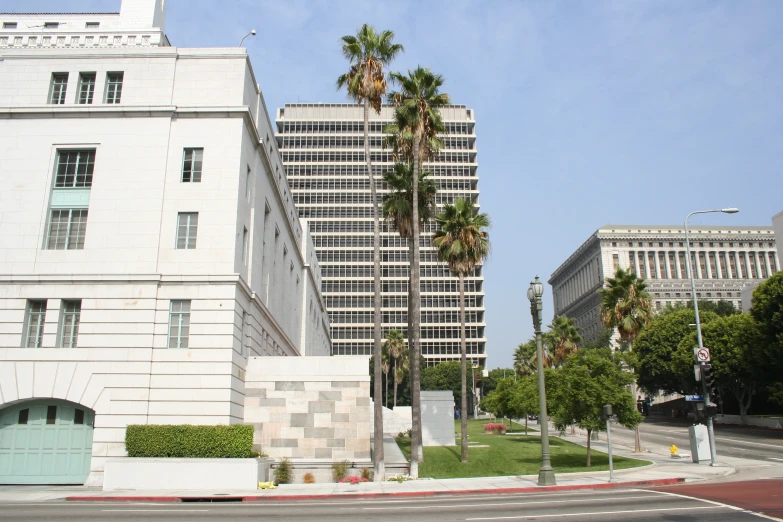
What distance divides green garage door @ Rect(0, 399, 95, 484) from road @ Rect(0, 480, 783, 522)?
6723 mm

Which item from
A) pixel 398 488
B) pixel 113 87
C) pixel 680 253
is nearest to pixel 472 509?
pixel 398 488

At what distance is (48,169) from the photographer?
2739cm

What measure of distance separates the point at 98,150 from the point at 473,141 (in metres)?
116

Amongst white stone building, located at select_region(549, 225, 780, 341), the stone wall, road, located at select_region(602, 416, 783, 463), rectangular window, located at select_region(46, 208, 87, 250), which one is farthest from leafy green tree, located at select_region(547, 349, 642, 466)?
white stone building, located at select_region(549, 225, 780, 341)

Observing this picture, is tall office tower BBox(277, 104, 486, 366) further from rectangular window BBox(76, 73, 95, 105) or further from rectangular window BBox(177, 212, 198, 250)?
rectangular window BBox(177, 212, 198, 250)

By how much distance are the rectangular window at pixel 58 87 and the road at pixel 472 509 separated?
19.3 metres

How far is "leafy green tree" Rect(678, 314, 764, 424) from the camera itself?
51188 mm

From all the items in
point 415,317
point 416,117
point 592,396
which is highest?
point 416,117

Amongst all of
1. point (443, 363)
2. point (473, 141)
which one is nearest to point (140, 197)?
point (443, 363)

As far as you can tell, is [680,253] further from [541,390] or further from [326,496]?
[326,496]

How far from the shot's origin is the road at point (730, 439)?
3350 cm

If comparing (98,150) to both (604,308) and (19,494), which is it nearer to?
(19,494)

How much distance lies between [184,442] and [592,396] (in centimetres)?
1829

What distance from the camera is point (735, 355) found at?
55.0 meters
